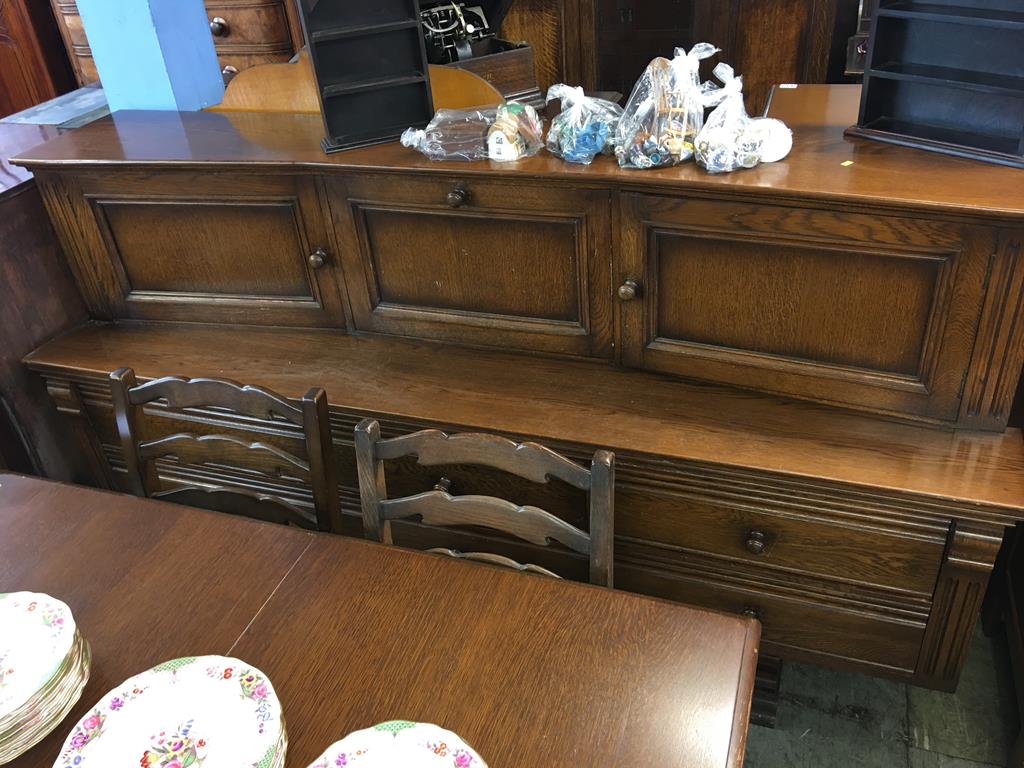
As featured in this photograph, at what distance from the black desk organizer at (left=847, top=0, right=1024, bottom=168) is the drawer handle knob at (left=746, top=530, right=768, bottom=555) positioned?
2.47 feet

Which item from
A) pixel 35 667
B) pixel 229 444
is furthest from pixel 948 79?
pixel 35 667

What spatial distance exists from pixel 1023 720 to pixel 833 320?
871 mm

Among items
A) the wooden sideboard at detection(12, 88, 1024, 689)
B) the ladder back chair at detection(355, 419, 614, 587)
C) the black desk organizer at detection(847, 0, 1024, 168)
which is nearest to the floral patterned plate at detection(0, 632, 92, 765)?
the ladder back chair at detection(355, 419, 614, 587)

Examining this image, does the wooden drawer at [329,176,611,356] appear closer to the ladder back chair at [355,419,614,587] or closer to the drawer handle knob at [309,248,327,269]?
the drawer handle knob at [309,248,327,269]

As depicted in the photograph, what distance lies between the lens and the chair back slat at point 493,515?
129 centimetres

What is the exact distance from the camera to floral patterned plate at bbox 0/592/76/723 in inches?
41.4

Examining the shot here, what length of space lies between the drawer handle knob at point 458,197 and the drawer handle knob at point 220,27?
204 cm

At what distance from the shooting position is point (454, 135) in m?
1.72

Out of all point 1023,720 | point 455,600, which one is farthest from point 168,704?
point 1023,720

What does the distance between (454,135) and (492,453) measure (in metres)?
0.74

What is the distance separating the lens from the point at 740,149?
1.49 metres

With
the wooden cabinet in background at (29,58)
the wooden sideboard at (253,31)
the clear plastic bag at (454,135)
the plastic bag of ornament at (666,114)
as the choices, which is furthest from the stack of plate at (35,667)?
the wooden cabinet in background at (29,58)

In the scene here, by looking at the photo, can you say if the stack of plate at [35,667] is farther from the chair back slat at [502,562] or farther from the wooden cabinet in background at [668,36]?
the wooden cabinet in background at [668,36]

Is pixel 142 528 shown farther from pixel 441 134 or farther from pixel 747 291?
pixel 747 291
